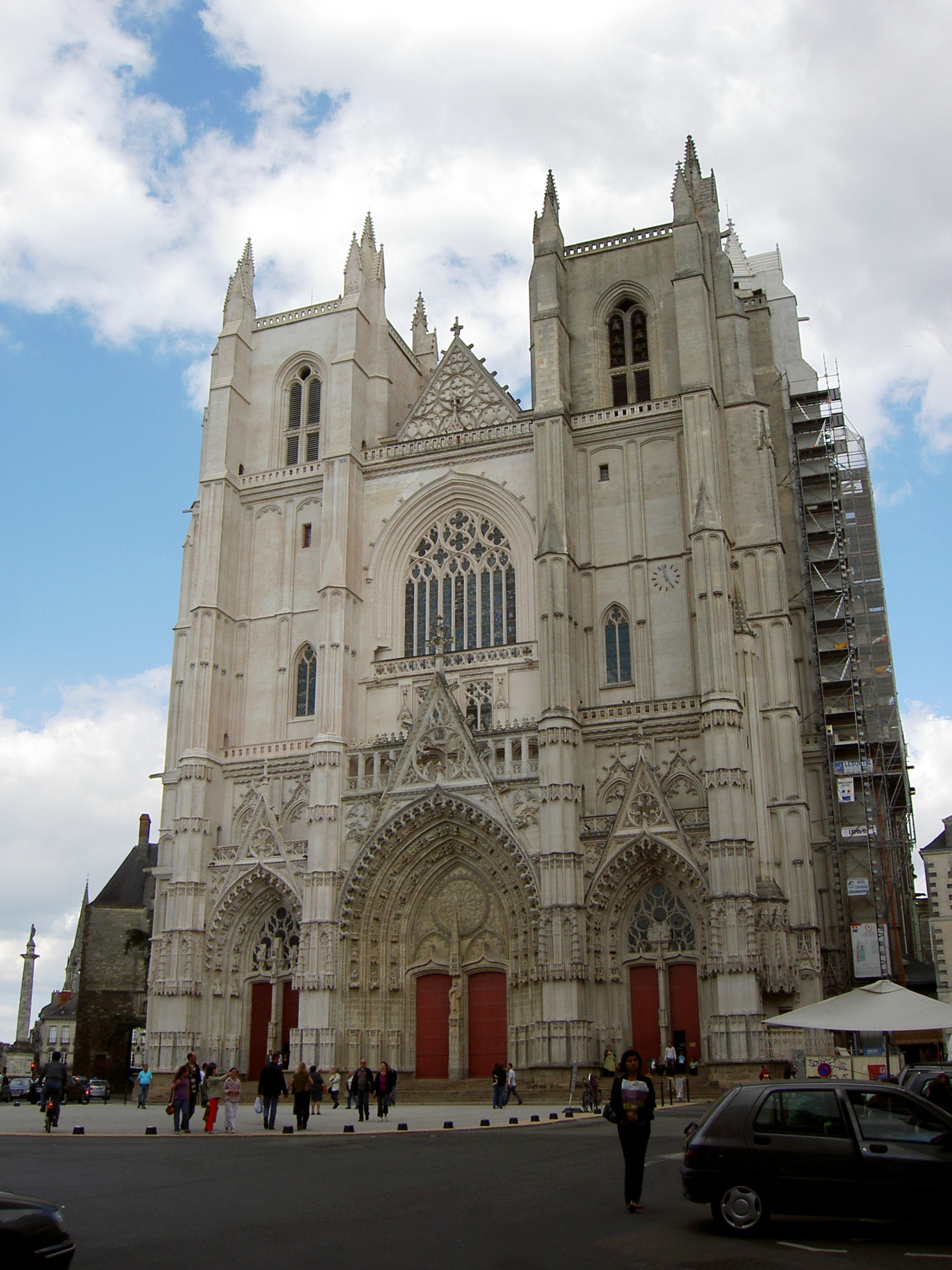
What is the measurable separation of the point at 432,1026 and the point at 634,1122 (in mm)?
24077

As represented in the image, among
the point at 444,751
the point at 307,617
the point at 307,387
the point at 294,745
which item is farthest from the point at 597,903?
the point at 307,387

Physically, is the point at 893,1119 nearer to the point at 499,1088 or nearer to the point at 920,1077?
the point at 920,1077

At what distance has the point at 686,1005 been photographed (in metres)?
30.4

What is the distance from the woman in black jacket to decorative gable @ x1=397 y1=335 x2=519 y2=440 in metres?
29.7

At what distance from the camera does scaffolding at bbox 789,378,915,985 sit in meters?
36.0

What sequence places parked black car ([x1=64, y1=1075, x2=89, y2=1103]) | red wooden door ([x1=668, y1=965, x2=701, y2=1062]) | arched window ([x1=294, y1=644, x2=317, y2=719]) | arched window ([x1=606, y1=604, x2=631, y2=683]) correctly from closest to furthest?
1. red wooden door ([x1=668, y1=965, x2=701, y2=1062])
2. arched window ([x1=606, y1=604, x2=631, y2=683])
3. arched window ([x1=294, y1=644, x2=317, y2=719])
4. parked black car ([x1=64, y1=1075, x2=89, y2=1103])

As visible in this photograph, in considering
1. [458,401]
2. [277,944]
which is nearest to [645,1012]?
[277,944]

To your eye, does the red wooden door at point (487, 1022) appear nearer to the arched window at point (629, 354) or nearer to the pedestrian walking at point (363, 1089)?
the pedestrian walking at point (363, 1089)

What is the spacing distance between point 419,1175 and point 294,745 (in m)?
23.7

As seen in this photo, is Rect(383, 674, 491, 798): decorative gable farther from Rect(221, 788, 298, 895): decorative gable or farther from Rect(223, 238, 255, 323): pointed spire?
Rect(223, 238, 255, 323): pointed spire

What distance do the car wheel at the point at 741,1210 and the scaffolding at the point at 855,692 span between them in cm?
2700

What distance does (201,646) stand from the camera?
120ft

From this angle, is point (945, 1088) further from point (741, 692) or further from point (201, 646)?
point (201, 646)

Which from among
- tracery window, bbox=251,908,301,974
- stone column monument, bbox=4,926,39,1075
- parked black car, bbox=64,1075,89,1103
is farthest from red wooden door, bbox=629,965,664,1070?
stone column monument, bbox=4,926,39,1075
